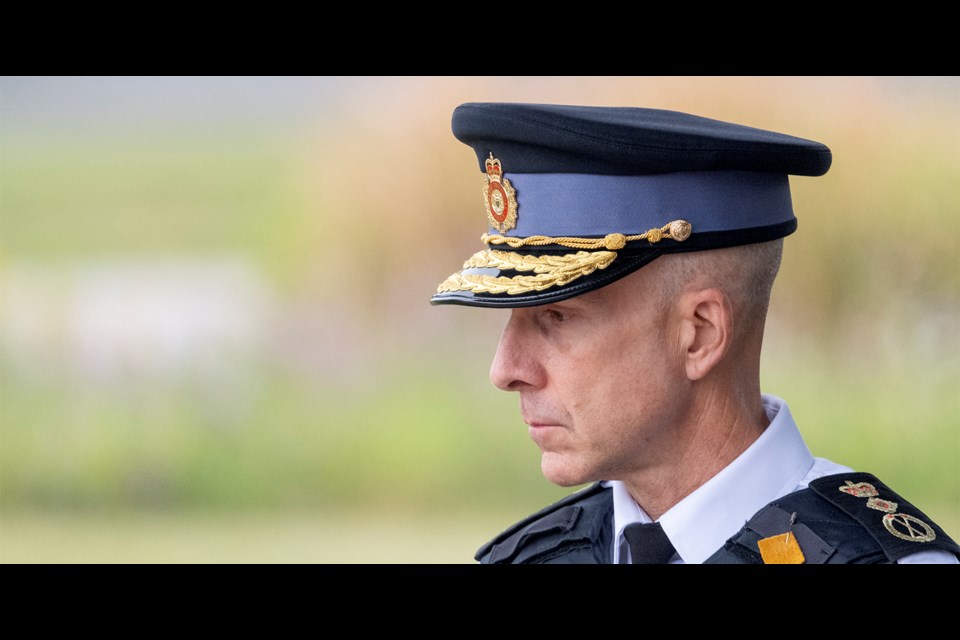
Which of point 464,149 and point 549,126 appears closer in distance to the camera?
point 549,126

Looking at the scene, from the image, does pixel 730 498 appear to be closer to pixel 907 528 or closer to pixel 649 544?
pixel 649 544

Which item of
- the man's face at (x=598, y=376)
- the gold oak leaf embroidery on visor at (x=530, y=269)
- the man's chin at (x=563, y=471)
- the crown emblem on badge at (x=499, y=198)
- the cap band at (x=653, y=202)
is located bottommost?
the man's chin at (x=563, y=471)

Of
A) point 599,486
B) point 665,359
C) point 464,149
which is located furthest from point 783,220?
point 464,149

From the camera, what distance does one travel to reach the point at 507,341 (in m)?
2.23

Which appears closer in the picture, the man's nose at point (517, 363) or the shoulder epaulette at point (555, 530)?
the man's nose at point (517, 363)

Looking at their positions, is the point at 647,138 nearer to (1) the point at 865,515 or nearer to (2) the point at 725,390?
(2) the point at 725,390

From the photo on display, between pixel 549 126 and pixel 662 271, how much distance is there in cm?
36

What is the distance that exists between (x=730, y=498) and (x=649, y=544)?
0.20 m

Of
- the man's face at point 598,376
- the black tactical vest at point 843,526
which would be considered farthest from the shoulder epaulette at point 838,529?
the man's face at point 598,376

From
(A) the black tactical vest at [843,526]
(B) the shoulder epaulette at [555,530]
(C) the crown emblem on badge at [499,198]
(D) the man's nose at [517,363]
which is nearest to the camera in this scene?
(A) the black tactical vest at [843,526]

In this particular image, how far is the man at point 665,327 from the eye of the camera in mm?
2131

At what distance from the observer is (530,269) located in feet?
7.19

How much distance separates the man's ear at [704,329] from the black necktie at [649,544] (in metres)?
0.35

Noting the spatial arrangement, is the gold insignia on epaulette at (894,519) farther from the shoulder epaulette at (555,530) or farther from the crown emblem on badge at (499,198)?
the crown emblem on badge at (499,198)
